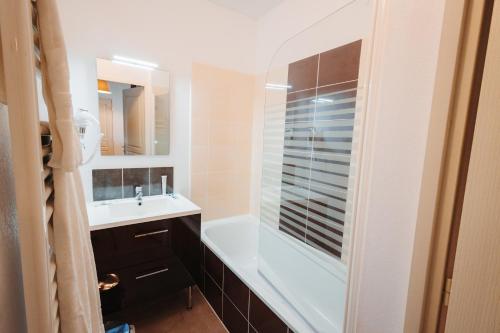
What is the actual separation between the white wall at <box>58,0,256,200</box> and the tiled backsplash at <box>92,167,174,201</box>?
0.05 meters

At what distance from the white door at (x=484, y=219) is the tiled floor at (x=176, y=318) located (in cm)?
161

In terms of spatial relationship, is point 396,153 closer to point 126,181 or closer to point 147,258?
point 147,258

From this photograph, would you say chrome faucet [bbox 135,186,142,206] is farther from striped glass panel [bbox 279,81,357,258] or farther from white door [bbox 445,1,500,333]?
white door [bbox 445,1,500,333]

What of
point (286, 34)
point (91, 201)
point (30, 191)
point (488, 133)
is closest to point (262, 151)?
point (286, 34)

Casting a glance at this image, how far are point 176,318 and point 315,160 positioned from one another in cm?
161

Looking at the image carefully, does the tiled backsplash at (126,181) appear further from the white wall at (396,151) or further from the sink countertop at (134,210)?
the white wall at (396,151)

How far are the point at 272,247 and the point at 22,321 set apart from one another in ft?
5.94

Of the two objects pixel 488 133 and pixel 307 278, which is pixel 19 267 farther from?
pixel 307 278

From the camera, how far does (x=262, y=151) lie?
231 centimetres

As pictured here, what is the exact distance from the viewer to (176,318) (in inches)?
68.3

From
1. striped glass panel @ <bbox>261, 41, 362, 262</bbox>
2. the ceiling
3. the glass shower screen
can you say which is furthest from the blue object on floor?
the ceiling

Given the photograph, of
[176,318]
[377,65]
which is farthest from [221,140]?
[377,65]

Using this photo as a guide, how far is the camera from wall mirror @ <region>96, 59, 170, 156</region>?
173 cm

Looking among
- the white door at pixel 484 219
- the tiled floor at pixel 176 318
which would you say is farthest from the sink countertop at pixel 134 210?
the white door at pixel 484 219
